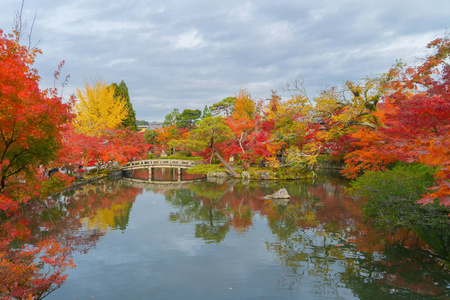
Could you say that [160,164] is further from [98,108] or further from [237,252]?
[237,252]

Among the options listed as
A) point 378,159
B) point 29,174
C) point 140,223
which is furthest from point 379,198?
point 29,174

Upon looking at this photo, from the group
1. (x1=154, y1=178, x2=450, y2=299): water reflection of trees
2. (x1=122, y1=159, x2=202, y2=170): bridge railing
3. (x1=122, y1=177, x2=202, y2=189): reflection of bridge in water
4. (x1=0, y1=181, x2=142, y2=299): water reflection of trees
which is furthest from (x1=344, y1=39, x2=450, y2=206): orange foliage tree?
(x1=122, y1=159, x2=202, y2=170): bridge railing

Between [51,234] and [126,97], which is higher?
[126,97]

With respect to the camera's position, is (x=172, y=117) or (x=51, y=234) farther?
(x=172, y=117)

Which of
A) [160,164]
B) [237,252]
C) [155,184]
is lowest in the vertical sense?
[237,252]

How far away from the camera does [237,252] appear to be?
29.2 feet

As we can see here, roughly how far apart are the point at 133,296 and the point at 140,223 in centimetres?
611

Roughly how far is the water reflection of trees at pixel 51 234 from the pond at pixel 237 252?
0.10 meters

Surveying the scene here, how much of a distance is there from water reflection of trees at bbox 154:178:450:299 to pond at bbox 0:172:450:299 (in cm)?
3

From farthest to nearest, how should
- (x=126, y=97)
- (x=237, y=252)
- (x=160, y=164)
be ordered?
1. (x=126, y=97)
2. (x=160, y=164)
3. (x=237, y=252)

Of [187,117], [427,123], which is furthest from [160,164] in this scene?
[427,123]

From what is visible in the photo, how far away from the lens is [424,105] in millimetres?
7625

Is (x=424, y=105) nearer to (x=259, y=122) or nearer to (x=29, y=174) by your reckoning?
(x=29, y=174)

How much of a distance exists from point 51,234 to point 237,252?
6799 mm
